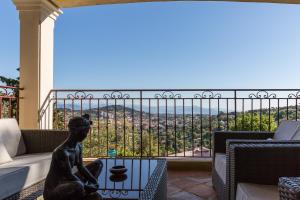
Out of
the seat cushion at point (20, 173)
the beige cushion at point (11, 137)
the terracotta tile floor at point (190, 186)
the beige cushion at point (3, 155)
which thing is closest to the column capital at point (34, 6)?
the beige cushion at point (11, 137)

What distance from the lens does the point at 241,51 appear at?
925 cm

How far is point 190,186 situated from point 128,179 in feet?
4.31

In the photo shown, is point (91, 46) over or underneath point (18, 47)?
over

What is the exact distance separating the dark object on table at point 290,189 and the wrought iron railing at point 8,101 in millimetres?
3577

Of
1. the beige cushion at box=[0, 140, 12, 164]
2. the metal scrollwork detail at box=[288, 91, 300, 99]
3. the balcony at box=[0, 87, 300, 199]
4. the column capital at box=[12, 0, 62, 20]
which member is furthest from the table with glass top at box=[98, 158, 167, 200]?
the column capital at box=[12, 0, 62, 20]

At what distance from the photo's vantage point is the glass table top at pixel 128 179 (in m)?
1.63

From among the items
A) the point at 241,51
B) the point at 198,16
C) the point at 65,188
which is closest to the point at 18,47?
the point at 65,188

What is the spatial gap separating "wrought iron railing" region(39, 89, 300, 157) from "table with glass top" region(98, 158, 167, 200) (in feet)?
5.76

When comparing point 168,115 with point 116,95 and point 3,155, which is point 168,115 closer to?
point 116,95

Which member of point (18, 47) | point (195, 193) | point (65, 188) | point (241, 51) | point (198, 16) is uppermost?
point (198, 16)

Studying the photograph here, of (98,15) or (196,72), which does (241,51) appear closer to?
(196,72)

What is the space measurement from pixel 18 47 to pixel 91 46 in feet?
19.5

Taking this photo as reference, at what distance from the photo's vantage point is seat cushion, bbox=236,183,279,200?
1.54 meters

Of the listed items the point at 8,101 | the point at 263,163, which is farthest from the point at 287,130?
the point at 8,101
